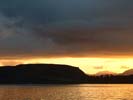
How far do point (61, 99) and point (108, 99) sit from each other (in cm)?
1700

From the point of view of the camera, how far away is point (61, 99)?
6560 inches

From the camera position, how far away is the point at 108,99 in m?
167
